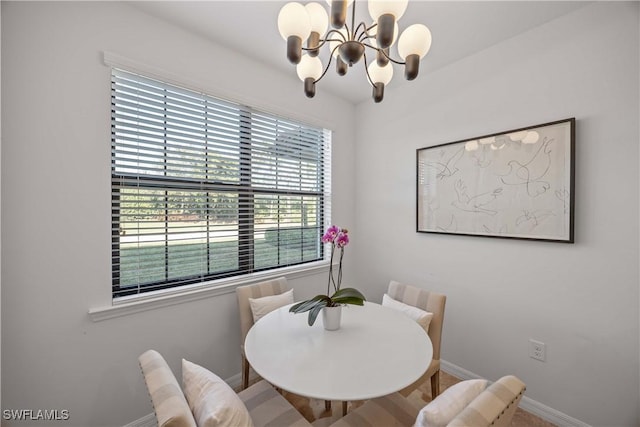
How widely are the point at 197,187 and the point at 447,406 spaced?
1852 millimetres

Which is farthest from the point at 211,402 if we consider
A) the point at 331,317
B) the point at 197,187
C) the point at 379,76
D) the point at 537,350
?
the point at 537,350

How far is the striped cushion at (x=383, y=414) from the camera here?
→ 1149mm

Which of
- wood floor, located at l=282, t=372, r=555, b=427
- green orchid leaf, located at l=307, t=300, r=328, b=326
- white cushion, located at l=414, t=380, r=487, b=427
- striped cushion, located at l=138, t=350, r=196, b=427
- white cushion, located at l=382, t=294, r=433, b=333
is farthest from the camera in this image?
wood floor, located at l=282, t=372, r=555, b=427

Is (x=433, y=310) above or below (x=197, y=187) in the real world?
below

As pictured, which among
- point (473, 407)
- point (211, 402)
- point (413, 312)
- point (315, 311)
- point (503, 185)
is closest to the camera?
point (473, 407)

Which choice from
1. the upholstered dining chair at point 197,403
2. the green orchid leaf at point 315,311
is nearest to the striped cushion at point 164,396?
the upholstered dining chair at point 197,403

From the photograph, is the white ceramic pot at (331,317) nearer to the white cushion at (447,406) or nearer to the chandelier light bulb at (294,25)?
the white cushion at (447,406)

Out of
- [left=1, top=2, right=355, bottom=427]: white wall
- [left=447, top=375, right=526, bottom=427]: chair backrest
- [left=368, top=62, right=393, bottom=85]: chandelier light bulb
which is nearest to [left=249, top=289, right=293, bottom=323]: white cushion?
[left=1, top=2, right=355, bottom=427]: white wall

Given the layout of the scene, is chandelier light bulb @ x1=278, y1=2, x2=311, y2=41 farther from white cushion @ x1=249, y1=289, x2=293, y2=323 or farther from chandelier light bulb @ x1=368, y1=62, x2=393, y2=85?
white cushion @ x1=249, y1=289, x2=293, y2=323

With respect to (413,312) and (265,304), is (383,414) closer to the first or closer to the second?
(413,312)

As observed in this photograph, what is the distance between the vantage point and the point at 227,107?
2.06 meters

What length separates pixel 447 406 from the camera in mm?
872

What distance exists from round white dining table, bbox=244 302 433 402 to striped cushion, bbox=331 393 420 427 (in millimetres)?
260

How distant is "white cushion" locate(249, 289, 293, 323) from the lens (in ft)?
6.11
